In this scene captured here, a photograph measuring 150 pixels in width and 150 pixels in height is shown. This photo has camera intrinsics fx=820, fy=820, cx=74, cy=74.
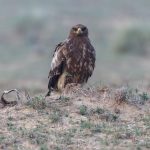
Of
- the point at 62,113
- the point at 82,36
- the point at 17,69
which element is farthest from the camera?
the point at 17,69

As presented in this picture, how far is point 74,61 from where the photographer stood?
41.5 feet

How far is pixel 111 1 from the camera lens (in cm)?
4747

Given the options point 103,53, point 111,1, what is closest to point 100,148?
point 103,53

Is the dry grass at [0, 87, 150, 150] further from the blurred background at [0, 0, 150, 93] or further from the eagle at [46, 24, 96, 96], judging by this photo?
the blurred background at [0, 0, 150, 93]

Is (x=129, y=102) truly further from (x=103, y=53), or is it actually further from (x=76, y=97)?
(x=103, y=53)

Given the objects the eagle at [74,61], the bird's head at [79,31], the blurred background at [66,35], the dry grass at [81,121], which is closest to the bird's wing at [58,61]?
the eagle at [74,61]

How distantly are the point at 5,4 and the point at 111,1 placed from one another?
6.45 m

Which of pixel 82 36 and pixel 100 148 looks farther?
pixel 82 36

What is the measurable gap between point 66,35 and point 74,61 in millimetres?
21879

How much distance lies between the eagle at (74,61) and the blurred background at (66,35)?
976cm

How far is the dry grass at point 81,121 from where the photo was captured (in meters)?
9.47

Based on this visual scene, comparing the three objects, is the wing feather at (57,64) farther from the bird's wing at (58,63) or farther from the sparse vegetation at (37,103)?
the sparse vegetation at (37,103)

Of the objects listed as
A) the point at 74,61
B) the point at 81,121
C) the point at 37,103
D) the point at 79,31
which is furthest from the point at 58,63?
the point at 81,121

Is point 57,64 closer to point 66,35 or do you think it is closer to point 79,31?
point 79,31
